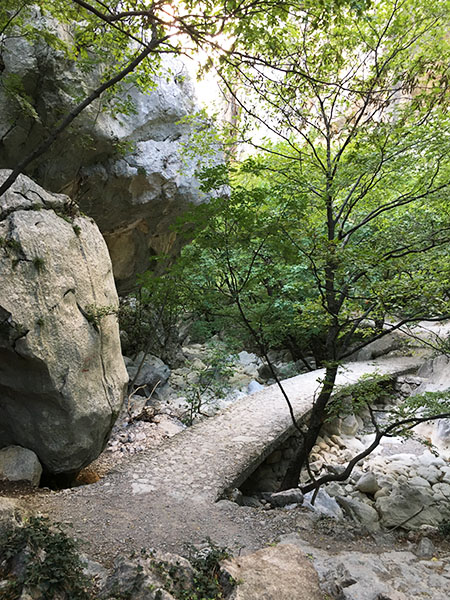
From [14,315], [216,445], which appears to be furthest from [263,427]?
[14,315]

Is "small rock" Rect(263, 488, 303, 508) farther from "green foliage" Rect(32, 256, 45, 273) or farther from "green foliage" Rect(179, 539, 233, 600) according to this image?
"green foliage" Rect(32, 256, 45, 273)

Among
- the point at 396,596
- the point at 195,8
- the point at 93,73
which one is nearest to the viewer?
the point at 396,596

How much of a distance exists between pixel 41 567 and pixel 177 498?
2638mm

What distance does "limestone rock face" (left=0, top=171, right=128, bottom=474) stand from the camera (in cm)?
464

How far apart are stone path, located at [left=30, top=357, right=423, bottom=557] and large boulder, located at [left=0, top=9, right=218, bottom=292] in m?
5.04

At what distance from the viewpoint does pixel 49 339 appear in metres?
4.84

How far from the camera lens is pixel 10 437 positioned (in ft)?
16.4

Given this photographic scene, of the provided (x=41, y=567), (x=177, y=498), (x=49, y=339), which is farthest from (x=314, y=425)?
(x=41, y=567)

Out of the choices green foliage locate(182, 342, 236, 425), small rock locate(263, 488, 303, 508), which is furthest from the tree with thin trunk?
green foliage locate(182, 342, 236, 425)

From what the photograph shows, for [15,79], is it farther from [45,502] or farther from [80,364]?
[45,502]

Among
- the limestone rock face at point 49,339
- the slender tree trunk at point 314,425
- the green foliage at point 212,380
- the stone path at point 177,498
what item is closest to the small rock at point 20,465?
the limestone rock face at point 49,339

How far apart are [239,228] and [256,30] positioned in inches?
84.2

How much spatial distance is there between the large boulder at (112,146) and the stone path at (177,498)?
504cm

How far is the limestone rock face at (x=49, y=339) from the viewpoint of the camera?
15.2 feet
